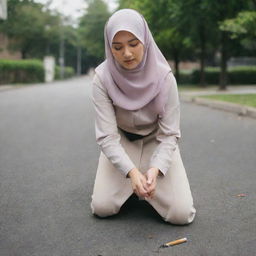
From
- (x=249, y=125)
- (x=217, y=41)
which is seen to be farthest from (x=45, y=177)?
(x=217, y=41)

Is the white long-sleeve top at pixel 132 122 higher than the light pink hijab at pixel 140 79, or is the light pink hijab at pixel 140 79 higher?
the light pink hijab at pixel 140 79

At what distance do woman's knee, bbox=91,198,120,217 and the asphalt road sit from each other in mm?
53

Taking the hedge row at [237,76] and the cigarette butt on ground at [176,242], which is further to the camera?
the hedge row at [237,76]

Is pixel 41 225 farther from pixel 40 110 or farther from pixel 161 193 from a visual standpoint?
pixel 40 110

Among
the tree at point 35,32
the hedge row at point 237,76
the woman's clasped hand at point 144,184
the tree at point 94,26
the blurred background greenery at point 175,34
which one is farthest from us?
the tree at point 94,26

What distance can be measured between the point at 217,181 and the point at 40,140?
137 inches

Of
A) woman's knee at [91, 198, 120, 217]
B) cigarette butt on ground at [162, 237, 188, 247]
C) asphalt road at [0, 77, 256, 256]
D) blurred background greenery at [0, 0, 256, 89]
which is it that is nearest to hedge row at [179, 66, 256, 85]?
blurred background greenery at [0, 0, 256, 89]

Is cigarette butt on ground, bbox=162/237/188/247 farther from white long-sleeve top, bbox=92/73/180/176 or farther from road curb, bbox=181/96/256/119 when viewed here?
road curb, bbox=181/96/256/119

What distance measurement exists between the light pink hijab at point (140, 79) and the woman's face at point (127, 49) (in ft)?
0.20

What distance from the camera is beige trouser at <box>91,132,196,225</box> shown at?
126 inches

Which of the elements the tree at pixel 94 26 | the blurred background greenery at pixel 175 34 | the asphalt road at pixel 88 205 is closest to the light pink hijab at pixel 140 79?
the asphalt road at pixel 88 205

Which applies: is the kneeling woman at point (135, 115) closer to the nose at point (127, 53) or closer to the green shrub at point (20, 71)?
the nose at point (127, 53)

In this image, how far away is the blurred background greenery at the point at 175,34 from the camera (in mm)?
17781

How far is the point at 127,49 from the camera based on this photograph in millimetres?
3049
